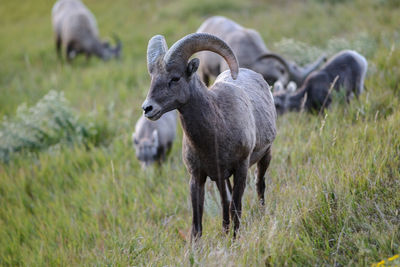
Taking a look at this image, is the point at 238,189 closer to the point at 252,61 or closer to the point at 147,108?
the point at 147,108

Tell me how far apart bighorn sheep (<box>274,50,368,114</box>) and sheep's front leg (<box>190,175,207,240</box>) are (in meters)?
3.45

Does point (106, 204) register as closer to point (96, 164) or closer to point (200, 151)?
point (96, 164)

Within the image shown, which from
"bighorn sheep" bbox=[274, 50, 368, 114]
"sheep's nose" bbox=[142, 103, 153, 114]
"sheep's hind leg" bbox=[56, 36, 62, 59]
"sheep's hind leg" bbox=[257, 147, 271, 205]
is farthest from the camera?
"sheep's hind leg" bbox=[56, 36, 62, 59]

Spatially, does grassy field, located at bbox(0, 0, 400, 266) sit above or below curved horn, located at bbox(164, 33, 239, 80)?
below

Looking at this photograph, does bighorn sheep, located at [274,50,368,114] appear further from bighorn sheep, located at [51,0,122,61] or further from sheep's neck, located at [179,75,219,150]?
bighorn sheep, located at [51,0,122,61]

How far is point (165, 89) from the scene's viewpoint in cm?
331

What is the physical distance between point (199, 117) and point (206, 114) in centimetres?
7

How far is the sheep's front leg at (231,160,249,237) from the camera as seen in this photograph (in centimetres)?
379

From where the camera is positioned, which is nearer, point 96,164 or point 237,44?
point 96,164

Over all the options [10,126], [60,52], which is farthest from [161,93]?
[60,52]

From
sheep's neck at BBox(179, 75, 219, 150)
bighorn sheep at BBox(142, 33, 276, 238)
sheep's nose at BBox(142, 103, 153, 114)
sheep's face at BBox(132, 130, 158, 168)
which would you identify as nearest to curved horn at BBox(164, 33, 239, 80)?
bighorn sheep at BBox(142, 33, 276, 238)

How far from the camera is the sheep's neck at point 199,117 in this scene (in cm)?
354

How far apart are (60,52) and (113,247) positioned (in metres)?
12.1

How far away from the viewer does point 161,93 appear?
330 centimetres
